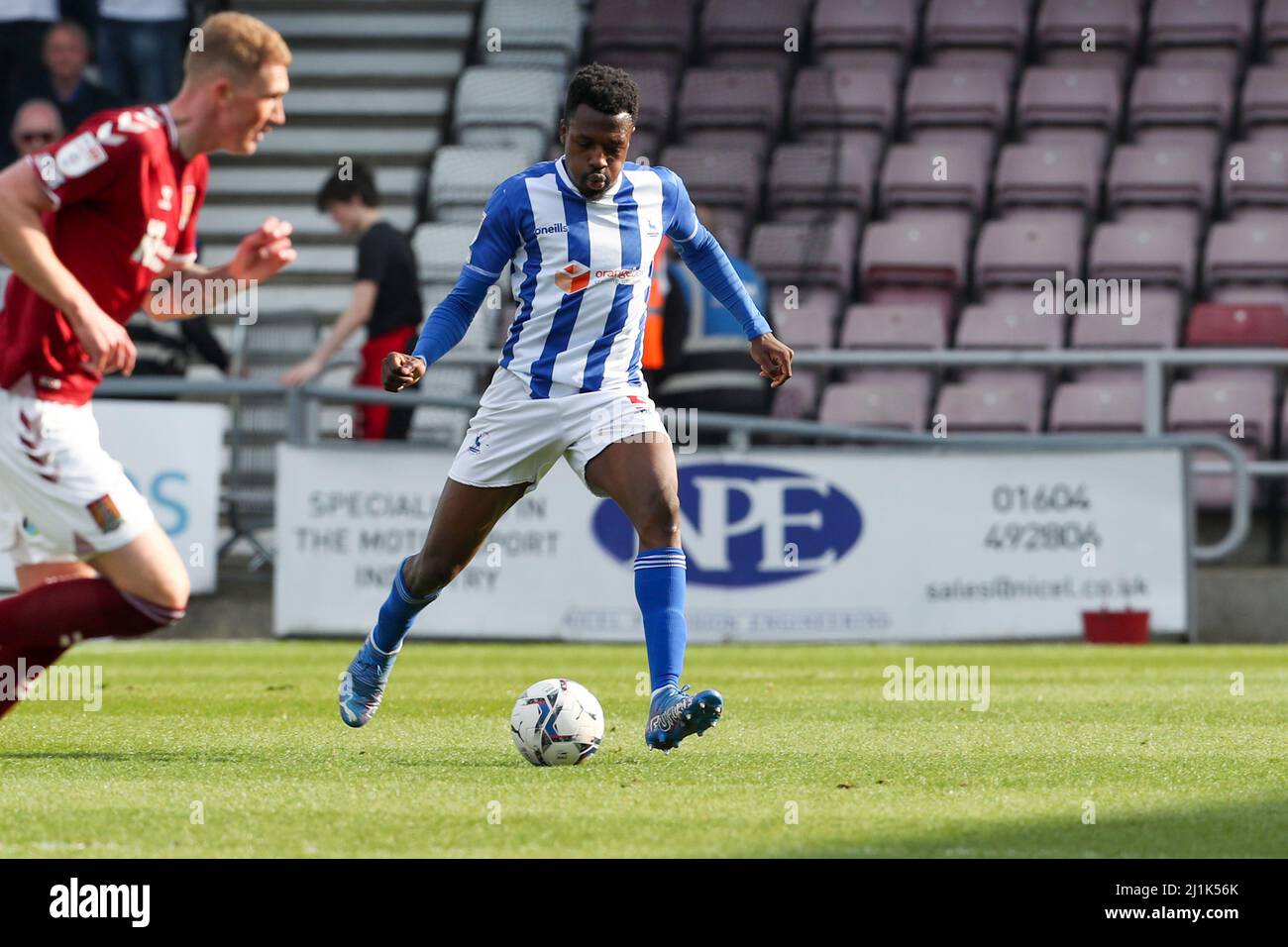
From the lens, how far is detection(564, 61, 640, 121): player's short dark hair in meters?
6.35

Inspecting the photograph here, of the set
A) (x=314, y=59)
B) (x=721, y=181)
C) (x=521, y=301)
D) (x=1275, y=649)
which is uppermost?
(x=314, y=59)

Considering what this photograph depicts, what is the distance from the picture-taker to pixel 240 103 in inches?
215

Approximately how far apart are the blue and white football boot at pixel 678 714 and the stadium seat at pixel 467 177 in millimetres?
11369

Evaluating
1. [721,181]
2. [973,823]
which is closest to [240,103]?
[973,823]

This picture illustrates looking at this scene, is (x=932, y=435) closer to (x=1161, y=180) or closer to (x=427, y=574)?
(x=1161, y=180)

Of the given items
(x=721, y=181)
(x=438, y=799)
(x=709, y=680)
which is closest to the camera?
(x=438, y=799)

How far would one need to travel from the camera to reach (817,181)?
16766mm

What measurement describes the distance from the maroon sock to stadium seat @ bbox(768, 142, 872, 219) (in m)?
11.7

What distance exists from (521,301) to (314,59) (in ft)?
43.1

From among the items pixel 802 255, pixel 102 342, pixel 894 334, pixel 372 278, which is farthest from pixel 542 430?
pixel 802 255

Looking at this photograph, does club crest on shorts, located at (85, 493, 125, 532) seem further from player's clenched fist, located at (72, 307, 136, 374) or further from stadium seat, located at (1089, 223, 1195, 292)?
stadium seat, located at (1089, 223, 1195, 292)
